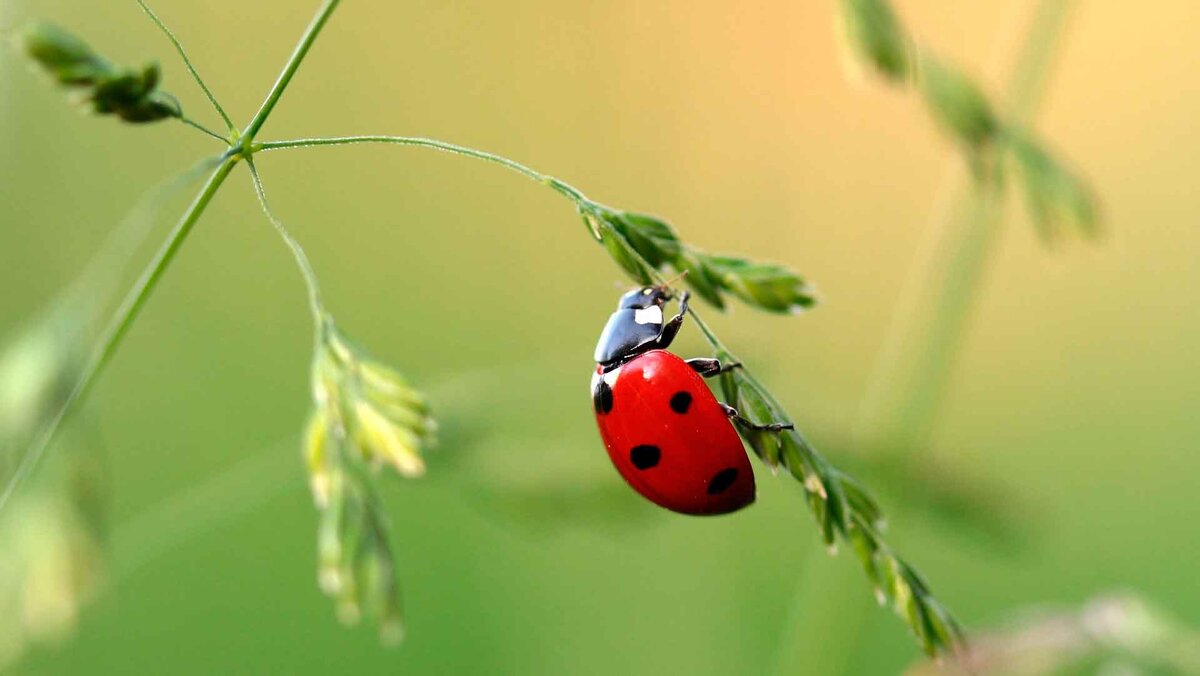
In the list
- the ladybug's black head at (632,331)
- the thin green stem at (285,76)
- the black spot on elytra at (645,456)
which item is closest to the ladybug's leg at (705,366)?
the black spot on elytra at (645,456)

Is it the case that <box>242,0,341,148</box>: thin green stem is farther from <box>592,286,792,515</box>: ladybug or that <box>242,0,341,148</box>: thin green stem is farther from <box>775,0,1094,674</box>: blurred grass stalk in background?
<box>775,0,1094,674</box>: blurred grass stalk in background

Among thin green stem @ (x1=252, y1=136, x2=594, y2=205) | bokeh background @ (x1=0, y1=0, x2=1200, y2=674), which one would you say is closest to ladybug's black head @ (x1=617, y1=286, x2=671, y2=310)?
bokeh background @ (x1=0, y1=0, x2=1200, y2=674)

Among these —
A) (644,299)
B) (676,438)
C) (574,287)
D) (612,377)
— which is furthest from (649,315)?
(574,287)

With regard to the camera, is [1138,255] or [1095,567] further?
[1138,255]

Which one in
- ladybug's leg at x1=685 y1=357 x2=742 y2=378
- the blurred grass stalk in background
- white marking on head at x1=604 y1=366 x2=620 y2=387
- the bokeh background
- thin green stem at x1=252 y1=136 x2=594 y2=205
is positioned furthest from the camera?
the bokeh background

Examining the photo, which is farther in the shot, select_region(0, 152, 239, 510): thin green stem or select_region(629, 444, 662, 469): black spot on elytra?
select_region(629, 444, 662, 469): black spot on elytra

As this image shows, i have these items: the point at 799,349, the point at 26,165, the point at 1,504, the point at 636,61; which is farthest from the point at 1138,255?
the point at 1,504

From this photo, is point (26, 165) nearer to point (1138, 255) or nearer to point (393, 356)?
point (393, 356)
